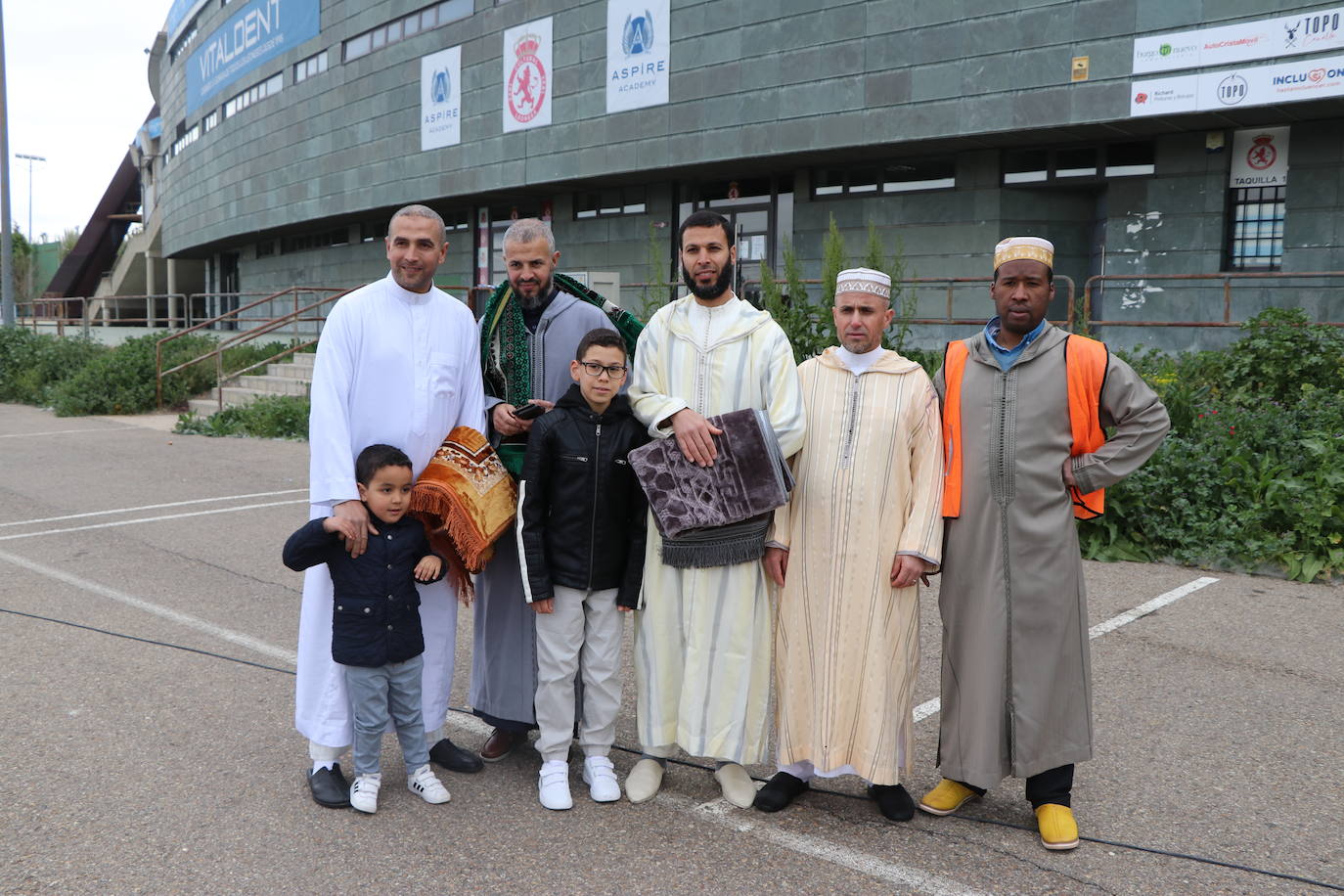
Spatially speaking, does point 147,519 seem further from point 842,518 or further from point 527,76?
point 527,76

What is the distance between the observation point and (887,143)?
16.6 metres

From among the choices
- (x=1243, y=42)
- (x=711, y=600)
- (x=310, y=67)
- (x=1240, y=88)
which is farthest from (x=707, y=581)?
(x=310, y=67)

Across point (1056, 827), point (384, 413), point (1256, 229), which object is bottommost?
point (1056, 827)

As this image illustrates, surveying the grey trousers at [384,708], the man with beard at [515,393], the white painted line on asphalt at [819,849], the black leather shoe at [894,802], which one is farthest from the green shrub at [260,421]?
the black leather shoe at [894,802]

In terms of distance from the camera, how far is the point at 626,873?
11.0 feet

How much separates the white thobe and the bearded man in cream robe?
1.36 m

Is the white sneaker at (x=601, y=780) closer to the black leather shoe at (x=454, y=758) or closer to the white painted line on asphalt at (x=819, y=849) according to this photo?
the white painted line on asphalt at (x=819, y=849)

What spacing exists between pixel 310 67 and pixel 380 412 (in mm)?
29231

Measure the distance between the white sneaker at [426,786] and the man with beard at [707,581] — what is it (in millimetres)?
674

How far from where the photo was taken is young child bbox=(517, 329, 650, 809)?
3.93 metres

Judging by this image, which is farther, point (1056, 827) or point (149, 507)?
point (149, 507)

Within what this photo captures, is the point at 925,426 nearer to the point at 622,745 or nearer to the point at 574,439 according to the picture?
the point at 574,439

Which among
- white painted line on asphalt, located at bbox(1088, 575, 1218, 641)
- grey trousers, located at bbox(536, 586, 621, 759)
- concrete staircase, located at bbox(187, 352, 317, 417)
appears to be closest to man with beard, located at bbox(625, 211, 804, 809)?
grey trousers, located at bbox(536, 586, 621, 759)

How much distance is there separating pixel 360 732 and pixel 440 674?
1.34 feet
